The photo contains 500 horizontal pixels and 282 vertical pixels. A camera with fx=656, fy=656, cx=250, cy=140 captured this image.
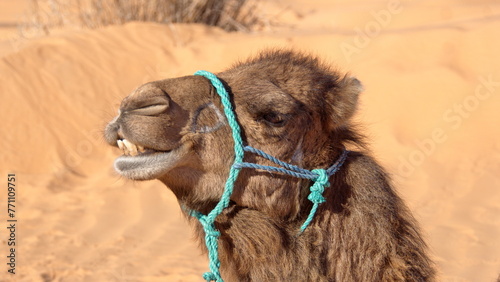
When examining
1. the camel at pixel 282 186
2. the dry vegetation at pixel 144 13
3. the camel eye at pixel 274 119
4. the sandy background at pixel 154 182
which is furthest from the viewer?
the dry vegetation at pixel 144 13

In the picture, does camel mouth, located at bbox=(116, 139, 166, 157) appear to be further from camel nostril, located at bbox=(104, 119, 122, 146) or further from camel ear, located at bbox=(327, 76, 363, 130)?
camel ear, located at bbox=(327, 76, 363, 130)

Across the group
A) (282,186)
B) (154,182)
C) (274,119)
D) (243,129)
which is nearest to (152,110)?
(243,129)

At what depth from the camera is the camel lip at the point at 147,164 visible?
116 inches

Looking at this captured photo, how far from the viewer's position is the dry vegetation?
11758mm

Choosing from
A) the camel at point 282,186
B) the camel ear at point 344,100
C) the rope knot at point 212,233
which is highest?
the camel ear at point 344,100

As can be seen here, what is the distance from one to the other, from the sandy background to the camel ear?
132 inches

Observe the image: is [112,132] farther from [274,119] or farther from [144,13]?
[144,13]

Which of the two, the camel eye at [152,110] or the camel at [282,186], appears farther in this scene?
the camel at [282,186]

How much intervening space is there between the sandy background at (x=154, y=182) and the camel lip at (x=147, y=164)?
3.49 metres

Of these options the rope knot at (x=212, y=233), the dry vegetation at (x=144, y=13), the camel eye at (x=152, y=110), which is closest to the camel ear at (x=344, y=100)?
the rope knot at (x=212, y=233)

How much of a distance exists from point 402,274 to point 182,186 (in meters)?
1.18

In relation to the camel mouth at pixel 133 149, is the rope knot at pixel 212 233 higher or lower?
lower

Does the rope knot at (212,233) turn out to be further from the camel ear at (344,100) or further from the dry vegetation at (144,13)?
the dry vegetation at (144,13)

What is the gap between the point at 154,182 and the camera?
28.3 ft
